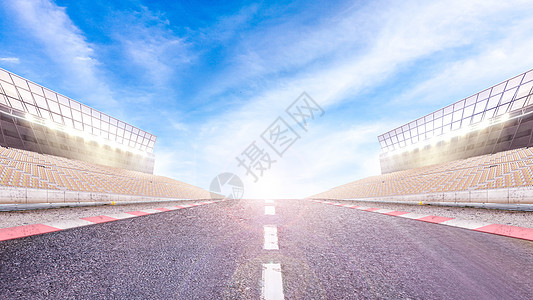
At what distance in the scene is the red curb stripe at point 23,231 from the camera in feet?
10.6

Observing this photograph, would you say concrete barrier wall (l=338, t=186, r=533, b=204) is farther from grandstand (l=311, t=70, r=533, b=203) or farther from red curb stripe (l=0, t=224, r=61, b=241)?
red curb stripe (l=0, t=224, r=61, b=241)

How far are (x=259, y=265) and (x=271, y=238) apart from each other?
1.24 meters

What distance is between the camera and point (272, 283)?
2.15 meters

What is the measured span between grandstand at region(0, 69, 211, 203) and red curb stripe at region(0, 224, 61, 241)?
5949mm

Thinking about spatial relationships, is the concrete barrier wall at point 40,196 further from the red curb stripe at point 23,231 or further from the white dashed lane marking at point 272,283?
the white dashed lane marking at point 272,283

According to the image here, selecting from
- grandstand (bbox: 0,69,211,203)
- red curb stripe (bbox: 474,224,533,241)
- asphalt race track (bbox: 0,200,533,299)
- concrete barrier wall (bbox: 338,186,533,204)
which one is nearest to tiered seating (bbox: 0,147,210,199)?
grandstand (bbox: 0,69,211,203)

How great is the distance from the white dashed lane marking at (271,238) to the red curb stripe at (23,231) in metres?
3.73

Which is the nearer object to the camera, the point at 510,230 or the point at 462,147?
the point at 510,230

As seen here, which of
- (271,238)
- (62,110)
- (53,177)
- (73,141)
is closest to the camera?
(271,238)

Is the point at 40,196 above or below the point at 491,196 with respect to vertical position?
above

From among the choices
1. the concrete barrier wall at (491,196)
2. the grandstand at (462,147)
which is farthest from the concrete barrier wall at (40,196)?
the grandstand at (462,147)

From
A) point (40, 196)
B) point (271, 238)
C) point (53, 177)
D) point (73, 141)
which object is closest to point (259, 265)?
point (271, 238)

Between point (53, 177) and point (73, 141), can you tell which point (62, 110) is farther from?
point (53, 177)

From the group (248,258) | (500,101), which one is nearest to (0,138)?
(248,258)
